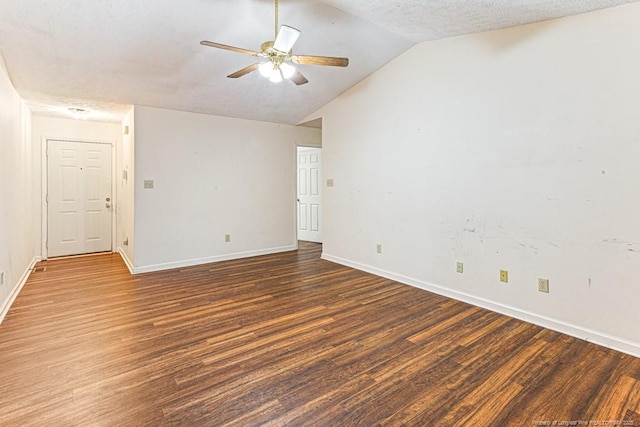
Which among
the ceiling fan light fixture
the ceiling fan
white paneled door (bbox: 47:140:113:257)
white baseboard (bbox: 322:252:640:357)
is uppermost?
the ceiling fan

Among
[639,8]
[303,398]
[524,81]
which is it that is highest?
[639,8]

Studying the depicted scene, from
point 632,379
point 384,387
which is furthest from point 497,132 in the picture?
point 384,387

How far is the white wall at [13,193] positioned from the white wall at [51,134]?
0.49 metres

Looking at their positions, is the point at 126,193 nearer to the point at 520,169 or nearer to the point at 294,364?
the point at 294,364

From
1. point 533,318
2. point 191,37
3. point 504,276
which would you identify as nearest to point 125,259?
point 191,37

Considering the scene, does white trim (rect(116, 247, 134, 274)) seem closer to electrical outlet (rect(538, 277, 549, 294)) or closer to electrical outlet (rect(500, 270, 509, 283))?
electrical outlet (rect(500, 270, 509, 283))

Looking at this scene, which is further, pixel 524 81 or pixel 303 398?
pixel 524 81

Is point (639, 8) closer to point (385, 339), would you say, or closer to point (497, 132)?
point (497, 132)

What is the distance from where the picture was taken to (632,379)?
198 centimetres

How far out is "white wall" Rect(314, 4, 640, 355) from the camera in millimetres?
2365

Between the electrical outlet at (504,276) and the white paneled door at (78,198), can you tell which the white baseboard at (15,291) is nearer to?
the white paneled door at (78,198)

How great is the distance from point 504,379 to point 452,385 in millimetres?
356

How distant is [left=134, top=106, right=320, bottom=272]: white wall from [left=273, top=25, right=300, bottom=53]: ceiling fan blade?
2869 millimetres

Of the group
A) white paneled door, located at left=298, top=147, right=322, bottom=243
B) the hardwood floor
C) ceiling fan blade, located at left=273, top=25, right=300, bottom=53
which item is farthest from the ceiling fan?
A: white paneled door, located at left=298, top=147, right=322, bottom=243
